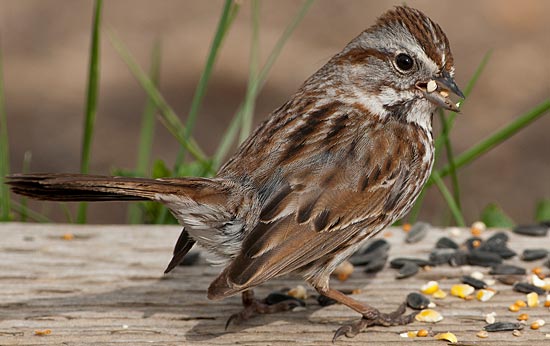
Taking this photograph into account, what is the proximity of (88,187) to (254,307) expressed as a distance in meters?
0.94

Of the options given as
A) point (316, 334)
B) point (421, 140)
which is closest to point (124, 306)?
point (316, 334)

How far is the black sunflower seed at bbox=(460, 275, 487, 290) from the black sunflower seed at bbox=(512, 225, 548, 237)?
2.60 ft

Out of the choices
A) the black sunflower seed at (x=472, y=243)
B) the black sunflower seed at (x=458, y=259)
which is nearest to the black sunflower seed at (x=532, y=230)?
the black sunflower seed at (x=472, y=243)

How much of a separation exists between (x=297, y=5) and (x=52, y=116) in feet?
9.94

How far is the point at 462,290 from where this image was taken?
14.9ft

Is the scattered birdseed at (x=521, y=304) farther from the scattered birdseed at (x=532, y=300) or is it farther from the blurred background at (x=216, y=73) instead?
the blurred background at (x=216, y=73)

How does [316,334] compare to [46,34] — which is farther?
[46,34]

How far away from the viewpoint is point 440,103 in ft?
14.8

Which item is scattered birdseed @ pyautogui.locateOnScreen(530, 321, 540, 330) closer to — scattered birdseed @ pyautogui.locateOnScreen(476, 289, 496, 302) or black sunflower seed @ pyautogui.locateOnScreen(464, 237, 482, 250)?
scattered birdseed @ pyautogui.locateOnScreen(476, 289, 496, 302)

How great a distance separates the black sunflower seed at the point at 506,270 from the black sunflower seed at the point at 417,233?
20.7 inches

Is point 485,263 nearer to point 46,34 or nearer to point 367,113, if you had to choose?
point 367,113

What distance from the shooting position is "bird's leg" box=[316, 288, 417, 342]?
4.20m

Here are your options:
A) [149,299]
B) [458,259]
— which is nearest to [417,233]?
[458,259]

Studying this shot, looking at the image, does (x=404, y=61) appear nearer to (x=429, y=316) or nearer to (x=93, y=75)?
(x=429, y=316)
